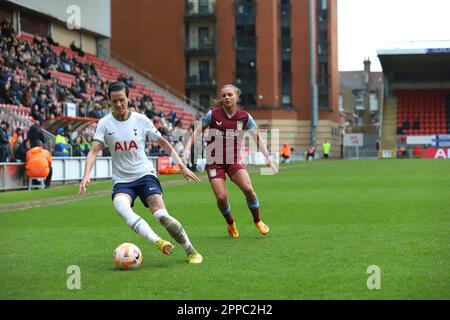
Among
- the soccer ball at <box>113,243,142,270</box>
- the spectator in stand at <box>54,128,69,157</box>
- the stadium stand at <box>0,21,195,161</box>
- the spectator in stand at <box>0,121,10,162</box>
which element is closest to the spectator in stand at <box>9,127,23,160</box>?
the spectator in stand at <box>0,121,10,162</box>

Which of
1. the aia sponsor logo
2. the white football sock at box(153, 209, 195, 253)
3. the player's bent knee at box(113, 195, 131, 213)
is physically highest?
the aia sponsor logo

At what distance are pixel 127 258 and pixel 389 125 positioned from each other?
2933 inches

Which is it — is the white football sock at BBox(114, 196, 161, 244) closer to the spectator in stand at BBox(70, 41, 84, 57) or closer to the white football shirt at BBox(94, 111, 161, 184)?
the white football shirt at BBox(94, 111, 161, 184)

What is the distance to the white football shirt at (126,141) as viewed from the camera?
10.0 metres

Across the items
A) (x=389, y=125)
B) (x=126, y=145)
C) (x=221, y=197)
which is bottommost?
(x=221, y=197)

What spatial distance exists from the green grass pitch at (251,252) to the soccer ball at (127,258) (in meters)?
0.14

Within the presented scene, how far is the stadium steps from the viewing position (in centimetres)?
7906

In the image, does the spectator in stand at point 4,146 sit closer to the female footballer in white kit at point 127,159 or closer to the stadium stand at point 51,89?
the stadium stand at point 51,89

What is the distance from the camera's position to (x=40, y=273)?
363 inches

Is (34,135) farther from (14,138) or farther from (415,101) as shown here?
(415,101)

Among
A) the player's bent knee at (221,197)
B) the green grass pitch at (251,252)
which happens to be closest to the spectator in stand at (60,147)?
the green grass pitch at (251,252)

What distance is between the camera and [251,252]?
35.5 feet

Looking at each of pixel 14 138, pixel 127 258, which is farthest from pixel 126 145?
pixel 14 138

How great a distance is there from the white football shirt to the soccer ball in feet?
3.16
